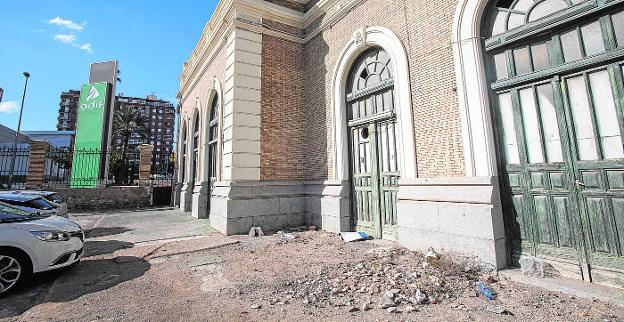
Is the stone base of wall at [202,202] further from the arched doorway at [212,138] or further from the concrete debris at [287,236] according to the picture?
the concrete debris at [287,236]

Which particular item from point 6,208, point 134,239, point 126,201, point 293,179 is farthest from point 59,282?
point 126,201

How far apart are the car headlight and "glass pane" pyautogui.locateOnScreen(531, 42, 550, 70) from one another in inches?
321

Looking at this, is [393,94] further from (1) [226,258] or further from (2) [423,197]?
(1) [226,258]

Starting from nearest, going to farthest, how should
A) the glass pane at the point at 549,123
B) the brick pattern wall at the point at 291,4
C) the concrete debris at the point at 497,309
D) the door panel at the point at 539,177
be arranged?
1. the concrete debris at the point at 497,309
2. the door panel at the point at 539,177
3. the glass pane at the point at 549,123
4. the brick pattern wall at the point at 291,4

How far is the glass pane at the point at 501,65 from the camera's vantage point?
493 centimetres

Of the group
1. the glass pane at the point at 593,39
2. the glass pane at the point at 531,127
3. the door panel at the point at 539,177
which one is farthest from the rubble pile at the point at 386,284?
the glass pane at the point at 593,39

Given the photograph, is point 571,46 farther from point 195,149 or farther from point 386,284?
point 195,149

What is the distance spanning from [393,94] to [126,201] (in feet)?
51.0

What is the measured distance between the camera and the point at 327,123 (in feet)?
27.6

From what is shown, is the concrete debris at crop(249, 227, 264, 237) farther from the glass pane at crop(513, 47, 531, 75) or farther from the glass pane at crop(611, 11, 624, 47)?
the glass pane at crop(611, 11, 624, 47)

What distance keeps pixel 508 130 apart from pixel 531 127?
1.10ft

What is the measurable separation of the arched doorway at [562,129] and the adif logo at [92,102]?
77.2ft

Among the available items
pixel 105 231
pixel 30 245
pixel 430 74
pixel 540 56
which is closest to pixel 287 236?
pixel 30 245

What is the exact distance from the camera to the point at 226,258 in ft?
18.5
